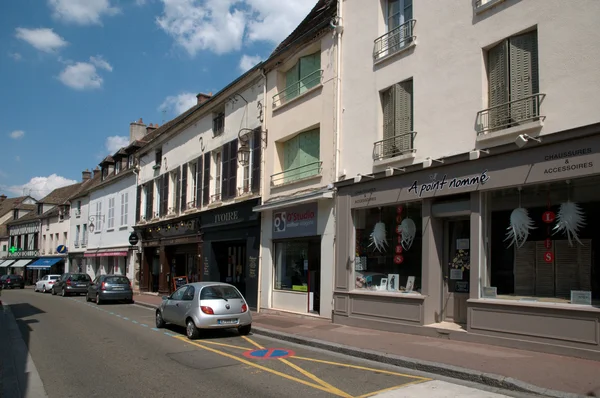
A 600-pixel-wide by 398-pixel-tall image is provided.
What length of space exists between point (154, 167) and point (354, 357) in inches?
878

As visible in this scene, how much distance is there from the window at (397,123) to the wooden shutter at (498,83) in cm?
220

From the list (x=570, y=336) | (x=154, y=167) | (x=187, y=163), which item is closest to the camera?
(x=570, y=336)

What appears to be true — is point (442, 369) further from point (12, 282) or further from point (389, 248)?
point (12, 282)

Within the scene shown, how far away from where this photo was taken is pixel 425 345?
9688mm

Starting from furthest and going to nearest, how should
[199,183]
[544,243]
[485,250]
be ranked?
[199,183]
[485,250]
[544,243]

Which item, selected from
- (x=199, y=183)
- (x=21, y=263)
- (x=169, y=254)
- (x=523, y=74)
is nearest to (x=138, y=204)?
(x=169, y=254)

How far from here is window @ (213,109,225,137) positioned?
21344mm

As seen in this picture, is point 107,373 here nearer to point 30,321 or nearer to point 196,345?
point 196,345

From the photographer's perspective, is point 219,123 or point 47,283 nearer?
point 219,123

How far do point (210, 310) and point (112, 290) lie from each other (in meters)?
13.2

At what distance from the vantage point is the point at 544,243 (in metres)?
9.27

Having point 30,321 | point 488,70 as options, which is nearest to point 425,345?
point 488,70

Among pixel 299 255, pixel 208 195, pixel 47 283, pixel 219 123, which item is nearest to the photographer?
pixel 299 255

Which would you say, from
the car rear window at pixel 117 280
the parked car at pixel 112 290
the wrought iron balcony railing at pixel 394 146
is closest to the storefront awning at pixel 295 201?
the wrought iron balcony railing at pixel 394 146
